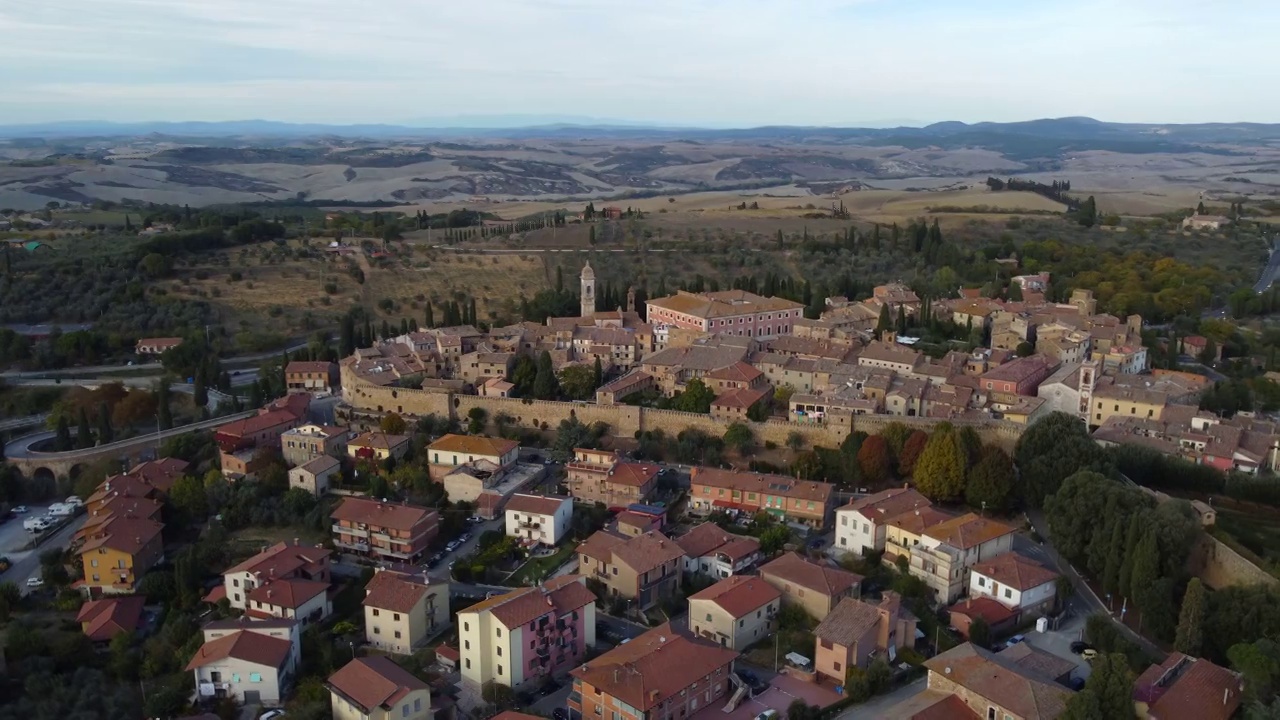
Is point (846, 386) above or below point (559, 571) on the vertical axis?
above

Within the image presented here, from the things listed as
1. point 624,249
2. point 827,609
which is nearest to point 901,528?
point 827,609

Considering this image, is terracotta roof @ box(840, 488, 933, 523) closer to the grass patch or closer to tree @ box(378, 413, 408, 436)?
the grass patch

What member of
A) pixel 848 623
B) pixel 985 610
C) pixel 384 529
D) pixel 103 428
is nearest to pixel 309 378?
pixel 103 428

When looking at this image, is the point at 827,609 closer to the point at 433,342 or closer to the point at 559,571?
the point at 559,571

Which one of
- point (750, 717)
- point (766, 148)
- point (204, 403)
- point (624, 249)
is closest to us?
point (750, 717)

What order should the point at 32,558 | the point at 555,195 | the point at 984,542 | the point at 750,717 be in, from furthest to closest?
the point at 555,195, the point at 32,558, the point at 984,542, the point at 750,717

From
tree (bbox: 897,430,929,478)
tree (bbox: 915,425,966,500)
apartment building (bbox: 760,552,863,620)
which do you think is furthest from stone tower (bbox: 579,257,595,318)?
apartment building (bbox: 760,552,863,620)

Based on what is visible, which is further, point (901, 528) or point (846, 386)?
point (846, 386)

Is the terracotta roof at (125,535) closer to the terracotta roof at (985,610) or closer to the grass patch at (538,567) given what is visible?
the grass patch at (538,567)
